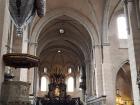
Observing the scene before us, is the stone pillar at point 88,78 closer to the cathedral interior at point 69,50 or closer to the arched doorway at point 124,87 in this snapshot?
the cathedral interior at point 69,50

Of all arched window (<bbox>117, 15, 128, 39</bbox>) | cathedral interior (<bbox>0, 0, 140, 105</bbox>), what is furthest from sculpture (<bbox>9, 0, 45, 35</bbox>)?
arched window (<bbox>117, 15, 128, 39</bbox>)

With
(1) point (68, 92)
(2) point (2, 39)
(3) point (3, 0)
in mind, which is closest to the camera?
(2) point (2, 39)

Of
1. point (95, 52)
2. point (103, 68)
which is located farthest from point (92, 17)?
point (103, 68)

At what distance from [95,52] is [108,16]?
10.3 ft

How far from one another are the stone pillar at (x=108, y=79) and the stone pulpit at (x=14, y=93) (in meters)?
11.9

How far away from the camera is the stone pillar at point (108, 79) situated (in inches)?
757

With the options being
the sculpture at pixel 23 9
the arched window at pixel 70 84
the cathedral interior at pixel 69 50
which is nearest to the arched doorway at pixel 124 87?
the cathedral interior at pixel 69 50

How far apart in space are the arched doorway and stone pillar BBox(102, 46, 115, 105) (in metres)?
4.86

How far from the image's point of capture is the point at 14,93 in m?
8.07

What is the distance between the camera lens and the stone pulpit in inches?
312

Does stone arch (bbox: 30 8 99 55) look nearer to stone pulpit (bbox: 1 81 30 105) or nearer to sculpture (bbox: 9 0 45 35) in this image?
sculpture (bbox: 9 0 45 35)

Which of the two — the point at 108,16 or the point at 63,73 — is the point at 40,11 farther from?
the point at 63,73

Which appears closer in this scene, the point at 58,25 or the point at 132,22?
the point at 132,22

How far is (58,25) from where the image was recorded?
25500 millimetres
